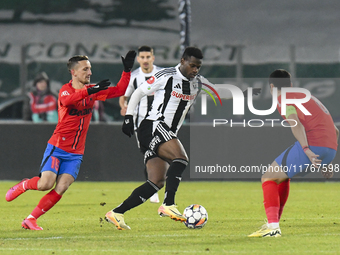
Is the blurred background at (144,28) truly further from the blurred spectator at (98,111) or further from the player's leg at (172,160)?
the player's leg at (172,160)

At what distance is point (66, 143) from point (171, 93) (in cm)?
128

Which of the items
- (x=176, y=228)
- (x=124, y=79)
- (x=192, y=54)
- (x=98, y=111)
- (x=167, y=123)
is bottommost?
(x=176, y=228)

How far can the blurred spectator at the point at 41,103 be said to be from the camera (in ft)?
45.8

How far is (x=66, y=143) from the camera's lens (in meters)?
7.61

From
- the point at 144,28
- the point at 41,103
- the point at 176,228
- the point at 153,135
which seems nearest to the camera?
the point at 176,228

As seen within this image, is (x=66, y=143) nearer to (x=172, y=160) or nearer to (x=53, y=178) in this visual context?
(x=53, y=178)

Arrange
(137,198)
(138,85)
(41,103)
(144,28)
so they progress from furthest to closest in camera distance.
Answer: (144,28), (41,103), (138,85), (137,198)

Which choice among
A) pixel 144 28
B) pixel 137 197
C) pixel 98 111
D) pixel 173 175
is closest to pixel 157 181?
pixel 173 175

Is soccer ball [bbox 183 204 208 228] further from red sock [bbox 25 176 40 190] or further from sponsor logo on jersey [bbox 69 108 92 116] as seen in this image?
red sock [bbox 25 176 40 190]

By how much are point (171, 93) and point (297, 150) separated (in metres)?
1.70

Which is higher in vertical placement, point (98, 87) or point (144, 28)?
point (144, 28)

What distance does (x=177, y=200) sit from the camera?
10.8 metres

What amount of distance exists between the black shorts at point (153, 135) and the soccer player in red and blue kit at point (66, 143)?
487mm

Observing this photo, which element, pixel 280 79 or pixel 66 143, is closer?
pixel 280 79
